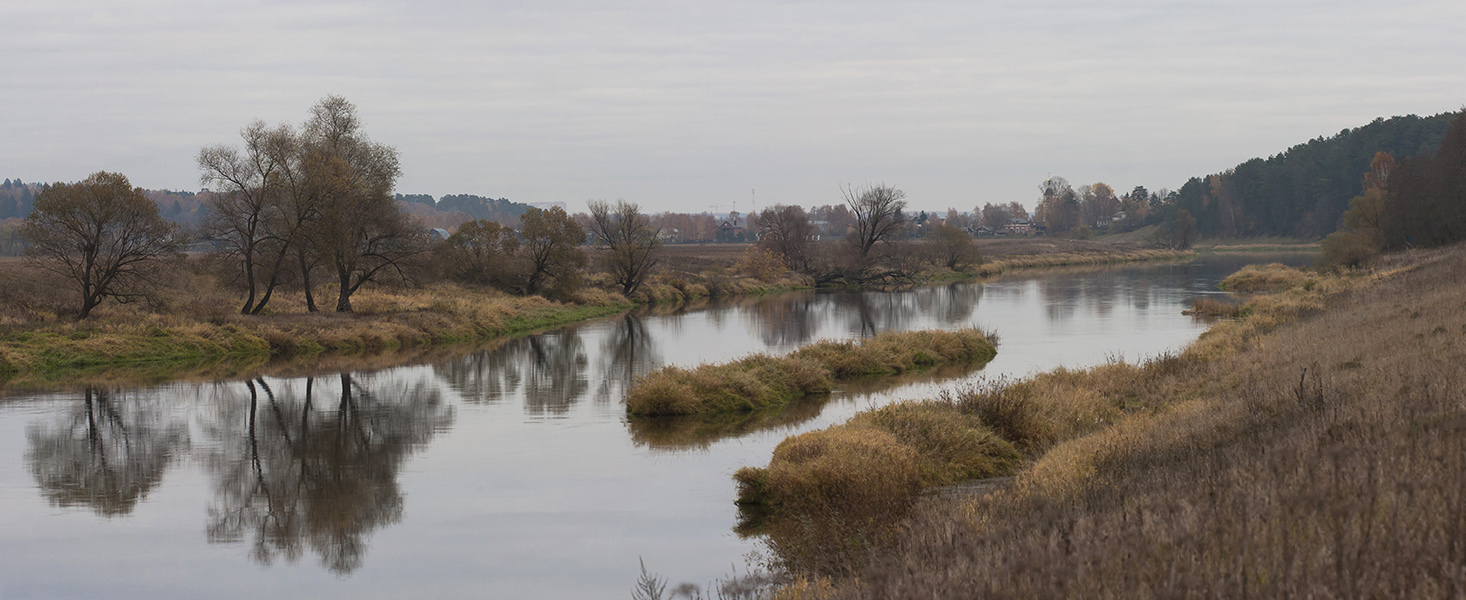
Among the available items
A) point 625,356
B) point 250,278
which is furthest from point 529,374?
point 250,278

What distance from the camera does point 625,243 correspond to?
2263 inches

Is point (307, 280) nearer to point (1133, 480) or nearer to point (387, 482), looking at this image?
point (387, 482)

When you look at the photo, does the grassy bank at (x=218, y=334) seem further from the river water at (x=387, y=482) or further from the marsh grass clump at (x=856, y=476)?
the marsh grass clump at (x=856, y=476)

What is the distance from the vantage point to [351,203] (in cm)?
3588

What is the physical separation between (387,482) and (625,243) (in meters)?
43.0

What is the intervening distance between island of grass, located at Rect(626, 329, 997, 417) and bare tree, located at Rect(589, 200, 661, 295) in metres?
30.2

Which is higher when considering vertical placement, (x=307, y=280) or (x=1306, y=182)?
(x=1306, y=182)

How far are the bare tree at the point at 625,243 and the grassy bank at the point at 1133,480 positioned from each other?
3920 cm

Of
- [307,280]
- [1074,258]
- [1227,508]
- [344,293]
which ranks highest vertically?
[307,280]

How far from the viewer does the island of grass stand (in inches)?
790

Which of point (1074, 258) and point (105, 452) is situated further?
point (1074, 258)

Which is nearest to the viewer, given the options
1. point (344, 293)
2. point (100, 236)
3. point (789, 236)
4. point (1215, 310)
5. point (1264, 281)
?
point (100, 236)

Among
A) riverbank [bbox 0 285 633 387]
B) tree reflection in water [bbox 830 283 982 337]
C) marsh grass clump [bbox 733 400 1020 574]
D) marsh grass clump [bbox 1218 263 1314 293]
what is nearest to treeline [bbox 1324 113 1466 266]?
marsh grass clump [bbox 1218 263 1314 293]

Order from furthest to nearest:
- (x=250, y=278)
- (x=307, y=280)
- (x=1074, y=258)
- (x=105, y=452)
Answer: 1. (x=1074, y=258)
2. (x=307, y=280)
3. (x=250, y=278)
4. (x=105, y=452)
